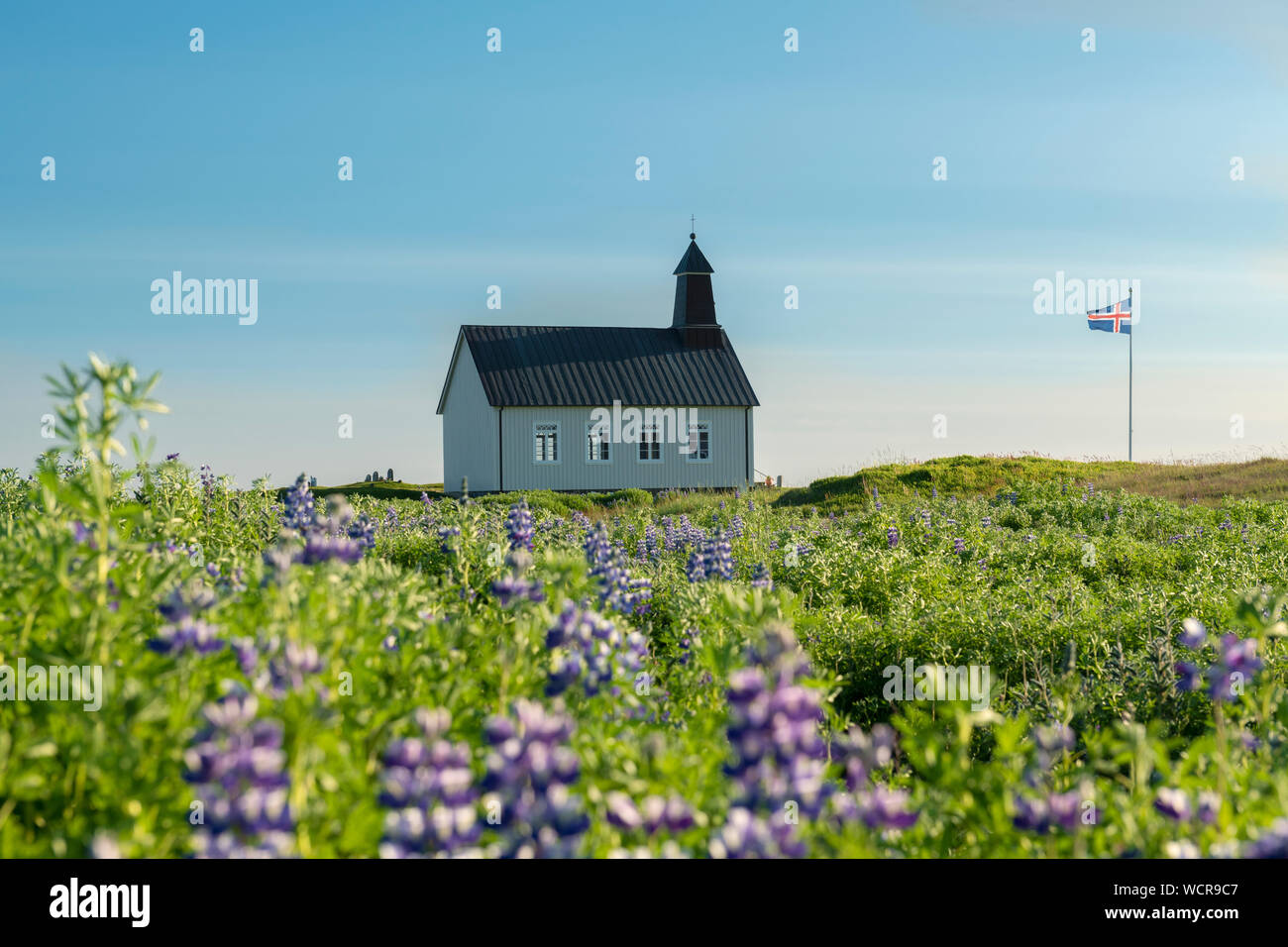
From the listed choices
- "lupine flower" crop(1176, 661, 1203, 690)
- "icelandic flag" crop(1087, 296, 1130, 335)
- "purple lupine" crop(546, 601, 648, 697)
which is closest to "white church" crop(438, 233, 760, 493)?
"icelandic flag" crop(1087, 296, 1130, 335)

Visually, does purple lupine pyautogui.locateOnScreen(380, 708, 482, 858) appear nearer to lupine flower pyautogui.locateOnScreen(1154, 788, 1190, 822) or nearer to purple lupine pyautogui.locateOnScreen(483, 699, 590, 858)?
purple lupine pyautogui.locateOnScreen(483, 699, 590, 858)

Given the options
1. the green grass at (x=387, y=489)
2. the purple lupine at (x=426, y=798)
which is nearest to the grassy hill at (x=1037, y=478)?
the green grass at (x=387, y=489)

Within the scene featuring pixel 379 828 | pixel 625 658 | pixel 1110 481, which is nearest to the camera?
pixel 379 828

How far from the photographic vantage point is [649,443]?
33000mm

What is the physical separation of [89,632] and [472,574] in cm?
409

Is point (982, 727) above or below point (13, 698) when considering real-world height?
below

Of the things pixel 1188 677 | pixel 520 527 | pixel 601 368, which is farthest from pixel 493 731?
pixel 601 368

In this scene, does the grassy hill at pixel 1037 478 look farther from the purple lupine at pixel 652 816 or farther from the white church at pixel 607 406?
the purple lupine at pixel 652 816

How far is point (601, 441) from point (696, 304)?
257 inches

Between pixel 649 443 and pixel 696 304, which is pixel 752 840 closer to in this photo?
pixel 649 443
